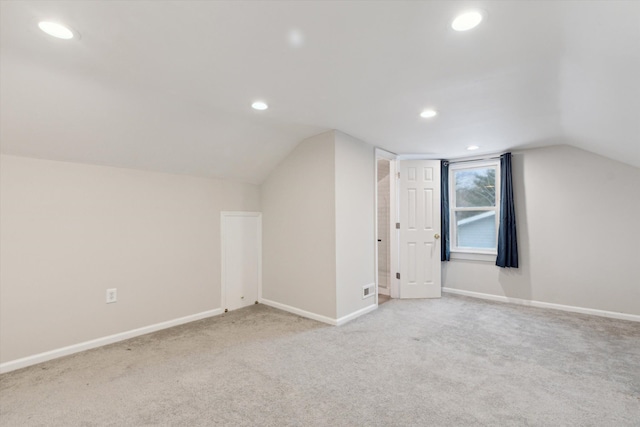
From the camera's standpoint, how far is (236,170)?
3.74m

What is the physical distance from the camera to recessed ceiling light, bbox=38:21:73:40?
4.79 feet

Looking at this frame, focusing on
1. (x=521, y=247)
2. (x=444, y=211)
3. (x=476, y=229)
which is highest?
(x=444, y=211)

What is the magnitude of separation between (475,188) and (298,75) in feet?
12.3

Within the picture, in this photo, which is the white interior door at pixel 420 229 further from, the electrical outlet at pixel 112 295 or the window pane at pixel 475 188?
the electrical outlet at pixel 112 295

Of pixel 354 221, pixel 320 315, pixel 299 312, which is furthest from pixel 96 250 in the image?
pixel 354 221

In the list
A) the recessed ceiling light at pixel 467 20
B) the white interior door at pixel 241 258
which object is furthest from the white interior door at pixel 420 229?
the recessed ceiling light at pixel 467 20

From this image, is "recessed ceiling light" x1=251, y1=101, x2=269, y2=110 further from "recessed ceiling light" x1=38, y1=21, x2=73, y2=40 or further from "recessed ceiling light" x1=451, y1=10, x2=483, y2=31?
"recessed ceiling light" x1=451, y1=10, x2=483, y2=31

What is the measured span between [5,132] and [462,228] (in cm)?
538

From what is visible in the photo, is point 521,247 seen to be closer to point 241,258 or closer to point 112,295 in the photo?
point 241,258

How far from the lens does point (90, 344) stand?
2.72 m

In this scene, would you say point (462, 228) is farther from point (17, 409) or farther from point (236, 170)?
point (17, 409)

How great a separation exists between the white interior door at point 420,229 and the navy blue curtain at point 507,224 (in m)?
0.83

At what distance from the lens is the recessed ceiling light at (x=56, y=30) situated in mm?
1460

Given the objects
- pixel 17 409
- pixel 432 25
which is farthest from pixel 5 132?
pixel 432 25
